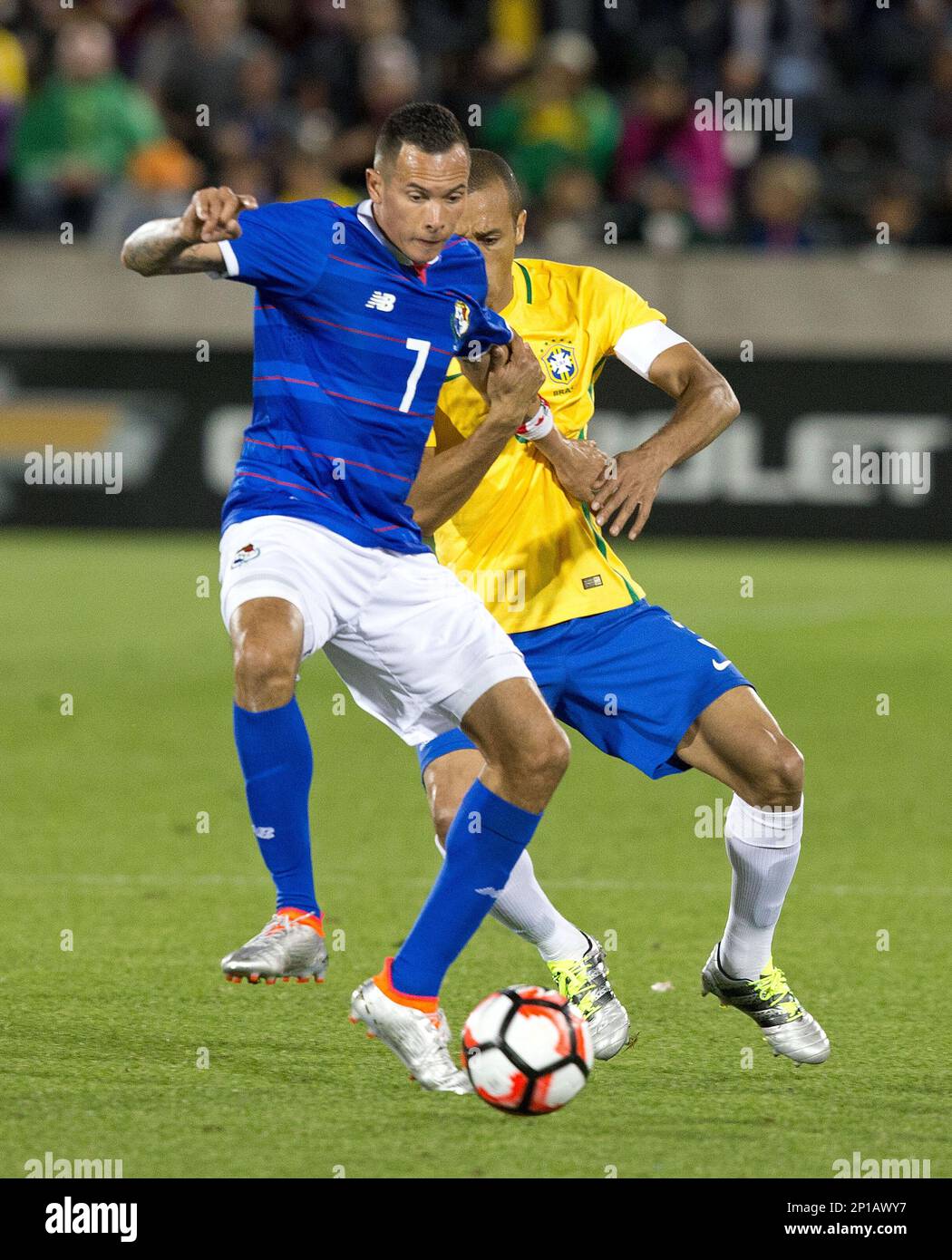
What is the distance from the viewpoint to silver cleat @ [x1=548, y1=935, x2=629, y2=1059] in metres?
5.12

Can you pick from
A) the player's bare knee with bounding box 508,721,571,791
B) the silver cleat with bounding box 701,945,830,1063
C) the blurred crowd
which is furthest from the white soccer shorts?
the blurred crowd

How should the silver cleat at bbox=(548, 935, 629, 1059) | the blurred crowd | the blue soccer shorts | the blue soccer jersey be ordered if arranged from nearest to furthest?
1. the blue soccer jersey
2. the silver cleat at bbox=(548, 935, 629, 1059)
3. the blue soccer shorts
4. the blurred crowd

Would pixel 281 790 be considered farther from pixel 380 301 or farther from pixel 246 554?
pixel 380 301

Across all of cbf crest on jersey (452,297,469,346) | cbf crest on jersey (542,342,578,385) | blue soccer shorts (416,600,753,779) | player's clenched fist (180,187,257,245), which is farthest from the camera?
cbf crest on jersey (542,342,578,385)

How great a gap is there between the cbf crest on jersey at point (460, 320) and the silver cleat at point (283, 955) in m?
1.39

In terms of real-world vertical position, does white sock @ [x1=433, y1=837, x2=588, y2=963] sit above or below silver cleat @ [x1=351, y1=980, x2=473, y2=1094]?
above

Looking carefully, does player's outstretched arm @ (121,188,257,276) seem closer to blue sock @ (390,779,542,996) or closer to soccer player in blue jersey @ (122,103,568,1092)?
soccer player in blue jersey @ (122,103,568,1092)

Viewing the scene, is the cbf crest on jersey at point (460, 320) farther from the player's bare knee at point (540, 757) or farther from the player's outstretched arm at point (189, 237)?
the player's bare knee at point (540, 757)

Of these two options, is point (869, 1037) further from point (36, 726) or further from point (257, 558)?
point (36, 726)

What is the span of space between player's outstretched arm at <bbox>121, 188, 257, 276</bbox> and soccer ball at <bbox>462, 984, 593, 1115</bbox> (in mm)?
1733

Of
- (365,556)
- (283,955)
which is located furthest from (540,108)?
(283,955)

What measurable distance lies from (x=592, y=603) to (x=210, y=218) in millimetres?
1487

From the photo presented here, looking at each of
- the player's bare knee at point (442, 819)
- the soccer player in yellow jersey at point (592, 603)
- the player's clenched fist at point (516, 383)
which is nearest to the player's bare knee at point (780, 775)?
the soccer player in yellow jersey at point (592, 603)

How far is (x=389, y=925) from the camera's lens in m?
6.48
